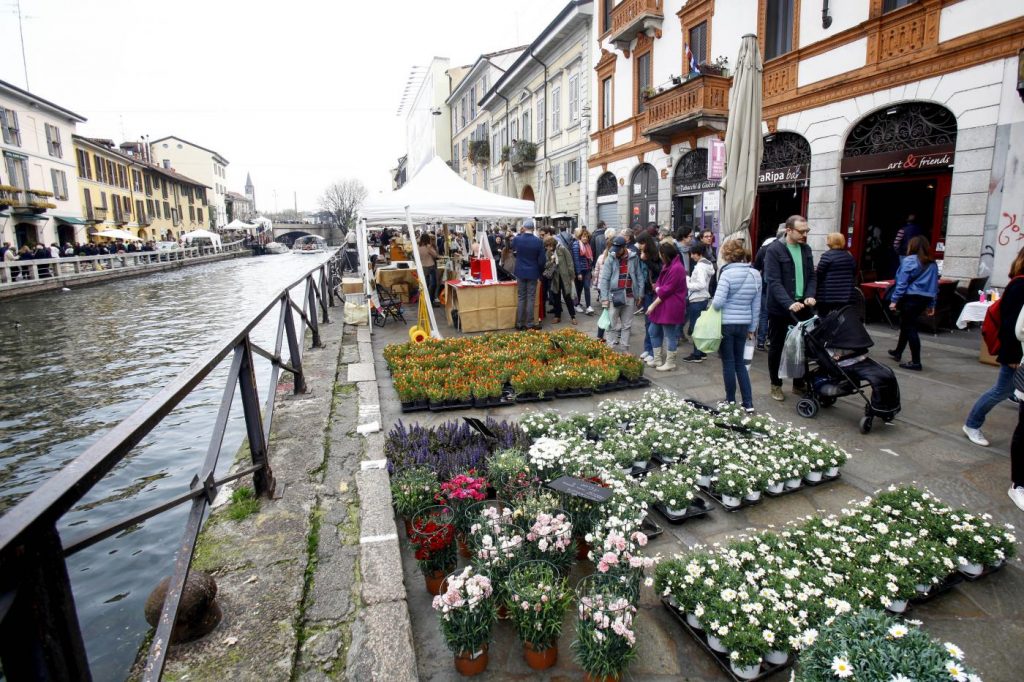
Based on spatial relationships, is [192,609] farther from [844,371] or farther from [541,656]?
[844,371]

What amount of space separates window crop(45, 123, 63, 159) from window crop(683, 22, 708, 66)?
41575mm

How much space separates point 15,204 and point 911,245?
4132 cm

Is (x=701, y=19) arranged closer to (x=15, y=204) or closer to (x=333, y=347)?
(x=333, y=347)

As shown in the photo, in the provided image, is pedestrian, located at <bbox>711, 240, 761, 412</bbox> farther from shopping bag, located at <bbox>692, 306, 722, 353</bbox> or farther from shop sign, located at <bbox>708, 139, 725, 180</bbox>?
shop sign, located at <bbox>708, 139, 725, 180</bbox>

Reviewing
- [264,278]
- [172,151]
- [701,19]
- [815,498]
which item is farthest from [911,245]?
[172,151]

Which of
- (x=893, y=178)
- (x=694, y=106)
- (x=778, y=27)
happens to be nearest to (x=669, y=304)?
(x=893, y=178)

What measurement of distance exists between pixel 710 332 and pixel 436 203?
19.0 ft

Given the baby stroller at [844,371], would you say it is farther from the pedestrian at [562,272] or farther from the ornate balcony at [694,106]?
the ornate balcony at [694,106]

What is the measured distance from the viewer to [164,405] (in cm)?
227

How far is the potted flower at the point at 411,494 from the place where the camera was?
330 cm

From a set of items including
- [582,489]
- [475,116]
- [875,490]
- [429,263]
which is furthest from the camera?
[475,116]

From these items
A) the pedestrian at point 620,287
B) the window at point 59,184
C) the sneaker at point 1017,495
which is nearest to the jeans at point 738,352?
the sneaker at point 1017,495

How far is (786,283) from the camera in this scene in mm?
6152

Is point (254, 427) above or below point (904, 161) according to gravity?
below
